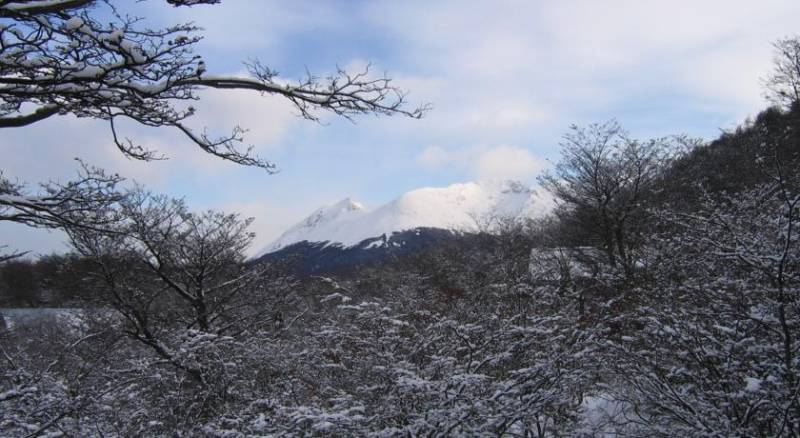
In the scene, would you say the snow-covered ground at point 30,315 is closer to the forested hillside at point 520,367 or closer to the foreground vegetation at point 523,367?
the forested hillside at point 520,367

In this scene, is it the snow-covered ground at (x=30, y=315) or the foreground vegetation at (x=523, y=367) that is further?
the snow-covered ground at (x=30, y=315)

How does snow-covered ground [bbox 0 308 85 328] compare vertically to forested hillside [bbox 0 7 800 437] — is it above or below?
above

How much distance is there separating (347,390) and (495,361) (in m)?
1.66

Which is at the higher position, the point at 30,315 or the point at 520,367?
the point at 30,315

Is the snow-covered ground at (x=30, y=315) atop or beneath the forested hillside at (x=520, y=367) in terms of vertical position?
atop

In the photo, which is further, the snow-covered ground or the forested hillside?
the snow-covered ground

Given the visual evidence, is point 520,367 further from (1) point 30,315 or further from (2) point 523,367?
(1) point 30,315

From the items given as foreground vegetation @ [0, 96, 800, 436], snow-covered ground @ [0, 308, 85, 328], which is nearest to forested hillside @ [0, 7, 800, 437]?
foreground vegetation @ [0, 96, 800, 436]

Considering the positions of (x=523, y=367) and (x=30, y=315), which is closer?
(x=523, y=367)

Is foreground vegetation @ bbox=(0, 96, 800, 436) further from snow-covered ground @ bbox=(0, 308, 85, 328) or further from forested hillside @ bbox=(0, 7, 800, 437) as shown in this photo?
snow-covered ground @ bbox=(0, 308, 85, 328)

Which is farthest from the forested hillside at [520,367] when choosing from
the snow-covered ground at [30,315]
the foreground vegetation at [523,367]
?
the snow-covered ground at [30,315]

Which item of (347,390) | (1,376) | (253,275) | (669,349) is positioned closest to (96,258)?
(253,275)

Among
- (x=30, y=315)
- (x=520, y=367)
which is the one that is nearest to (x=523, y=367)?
(x=520, y=367)

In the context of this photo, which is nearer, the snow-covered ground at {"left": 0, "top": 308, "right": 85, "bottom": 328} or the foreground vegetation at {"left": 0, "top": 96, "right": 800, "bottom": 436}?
the foreground vegetation at {"left": 0, "top": 96, "right": 800, "bottom": 436}
